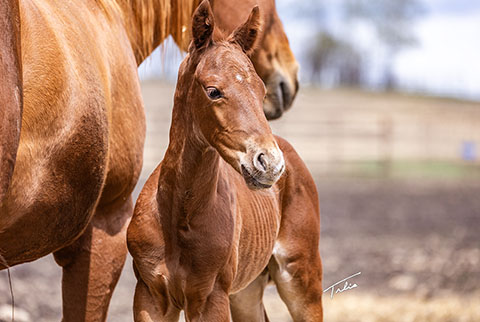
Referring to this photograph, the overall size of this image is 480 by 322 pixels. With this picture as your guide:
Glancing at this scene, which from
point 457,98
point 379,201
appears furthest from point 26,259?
point 457,98

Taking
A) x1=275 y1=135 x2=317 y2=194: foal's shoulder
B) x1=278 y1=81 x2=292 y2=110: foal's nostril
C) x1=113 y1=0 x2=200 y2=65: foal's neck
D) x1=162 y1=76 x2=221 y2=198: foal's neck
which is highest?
x1=113 y1=0 x2=200 y2=65: foal's neck

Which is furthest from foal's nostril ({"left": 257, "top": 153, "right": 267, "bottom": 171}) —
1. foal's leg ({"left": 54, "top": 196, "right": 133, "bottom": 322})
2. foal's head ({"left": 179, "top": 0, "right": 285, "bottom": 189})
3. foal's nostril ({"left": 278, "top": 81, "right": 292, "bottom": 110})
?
foal's nostril ({"left": 278, "top": 81, "right": 292, "bottom": 110})

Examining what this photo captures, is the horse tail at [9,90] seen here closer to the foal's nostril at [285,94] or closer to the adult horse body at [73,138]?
the adult horse body at [73,138]

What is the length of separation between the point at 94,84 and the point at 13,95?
55cm

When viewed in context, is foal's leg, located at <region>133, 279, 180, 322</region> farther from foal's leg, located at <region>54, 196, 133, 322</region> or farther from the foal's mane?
the foal's mane

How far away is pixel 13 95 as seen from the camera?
5.33ft

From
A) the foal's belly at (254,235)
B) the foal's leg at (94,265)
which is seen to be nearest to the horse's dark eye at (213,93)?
the foal's belly at (254,235)

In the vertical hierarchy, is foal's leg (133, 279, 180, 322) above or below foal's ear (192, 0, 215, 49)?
below

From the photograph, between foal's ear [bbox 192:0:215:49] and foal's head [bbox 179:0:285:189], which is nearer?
foal's head [bbox 179:0:285:189]

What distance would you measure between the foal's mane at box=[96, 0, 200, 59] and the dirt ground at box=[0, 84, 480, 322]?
7.44ft

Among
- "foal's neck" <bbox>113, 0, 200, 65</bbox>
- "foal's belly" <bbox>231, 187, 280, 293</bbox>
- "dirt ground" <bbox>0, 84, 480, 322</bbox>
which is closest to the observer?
"foal's belly" <bbox>231, 187, 280, 293</bbox>

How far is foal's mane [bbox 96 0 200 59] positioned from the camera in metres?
2.91

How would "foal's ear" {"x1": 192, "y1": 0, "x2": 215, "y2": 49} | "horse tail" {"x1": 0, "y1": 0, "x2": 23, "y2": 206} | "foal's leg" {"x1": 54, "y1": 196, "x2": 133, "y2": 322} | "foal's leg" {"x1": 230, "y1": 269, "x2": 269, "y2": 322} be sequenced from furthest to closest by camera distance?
1. "foal's leg" {"x1": 230, "y1": 269, "x2": 269, "y2": 322}
2. "foal's leg" {"x1": 54, "y1": 196, "x2": 133, "y2": 322}
3. "foal's ear" {"x1": 192, "y1": 0, "x2": 215, "y2": 49}
4. "horse tail" {"x1": 0, "y1": 0, "x2": 23, "y2": 206}

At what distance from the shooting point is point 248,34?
223 centimetres
